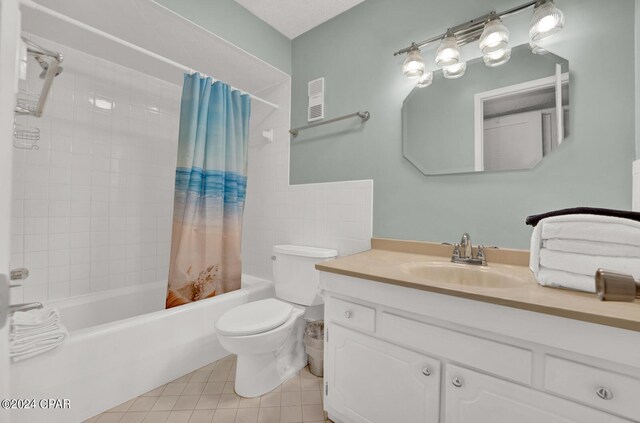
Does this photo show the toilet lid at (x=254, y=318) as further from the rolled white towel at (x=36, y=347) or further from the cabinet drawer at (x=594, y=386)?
the cabinet drawer at (x=594, y=386)

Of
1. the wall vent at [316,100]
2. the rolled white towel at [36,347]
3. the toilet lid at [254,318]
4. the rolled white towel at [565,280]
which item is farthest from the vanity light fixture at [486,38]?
the rolled white towel at [36,347]

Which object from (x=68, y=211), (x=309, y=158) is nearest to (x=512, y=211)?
(x=309, y=158)

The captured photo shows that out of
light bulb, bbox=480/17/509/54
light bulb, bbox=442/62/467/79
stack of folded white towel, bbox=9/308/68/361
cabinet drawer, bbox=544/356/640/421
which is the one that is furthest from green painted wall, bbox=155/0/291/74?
cabinet drawer, bbox=544/356/640/421

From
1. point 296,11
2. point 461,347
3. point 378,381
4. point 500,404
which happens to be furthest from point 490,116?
point 296,11

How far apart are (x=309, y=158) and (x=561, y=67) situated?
4.80 ft

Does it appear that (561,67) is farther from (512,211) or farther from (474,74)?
(512,211)

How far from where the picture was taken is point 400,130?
1595mm

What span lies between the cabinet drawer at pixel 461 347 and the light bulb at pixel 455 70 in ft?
4.17

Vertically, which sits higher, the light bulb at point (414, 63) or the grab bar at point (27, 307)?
the light bulb at point (414, 63)

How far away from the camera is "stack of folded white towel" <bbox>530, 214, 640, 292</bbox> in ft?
2.48

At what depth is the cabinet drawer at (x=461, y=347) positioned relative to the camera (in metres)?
0.76

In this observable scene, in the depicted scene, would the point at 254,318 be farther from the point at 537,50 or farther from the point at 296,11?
the point at 296,11

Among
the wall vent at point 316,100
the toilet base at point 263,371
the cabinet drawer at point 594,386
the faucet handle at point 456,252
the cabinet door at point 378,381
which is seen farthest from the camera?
the wall vent at point 316,100

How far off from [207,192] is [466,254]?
160 cm
